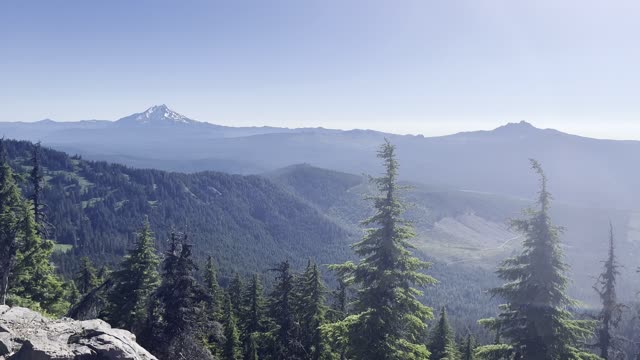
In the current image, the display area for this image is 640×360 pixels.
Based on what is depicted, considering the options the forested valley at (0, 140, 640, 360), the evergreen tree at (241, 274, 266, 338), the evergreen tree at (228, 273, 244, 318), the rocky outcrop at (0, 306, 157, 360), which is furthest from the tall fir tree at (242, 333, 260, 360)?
the rocky outcrop at (0, 306, 157, 360)

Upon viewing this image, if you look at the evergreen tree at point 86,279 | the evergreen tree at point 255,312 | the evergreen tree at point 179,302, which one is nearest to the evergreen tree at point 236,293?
the evergreen tree at point 255,312

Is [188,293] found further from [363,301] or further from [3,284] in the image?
[3,284]

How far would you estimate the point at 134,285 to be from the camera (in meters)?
31.5

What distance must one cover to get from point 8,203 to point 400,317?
32.9m

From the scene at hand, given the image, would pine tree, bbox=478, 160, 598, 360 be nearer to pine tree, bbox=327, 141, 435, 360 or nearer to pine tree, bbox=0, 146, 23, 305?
pine tree, bbox=327, 141, 435, 360

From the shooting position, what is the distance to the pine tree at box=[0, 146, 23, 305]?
32394 mm

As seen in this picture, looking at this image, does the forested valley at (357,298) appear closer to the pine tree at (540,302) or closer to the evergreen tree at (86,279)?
the pine tree at (540,302)

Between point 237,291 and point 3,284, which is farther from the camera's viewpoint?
point 237,291

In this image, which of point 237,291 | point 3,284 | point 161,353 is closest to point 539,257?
point 161,353

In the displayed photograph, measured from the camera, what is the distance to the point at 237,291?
59125 mm

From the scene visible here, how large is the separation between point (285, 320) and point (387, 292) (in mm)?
19145

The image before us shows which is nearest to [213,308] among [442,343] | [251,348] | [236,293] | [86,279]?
[251,348]

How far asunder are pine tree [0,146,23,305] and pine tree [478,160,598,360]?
29140mm

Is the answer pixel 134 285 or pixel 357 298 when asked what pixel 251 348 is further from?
pixel 357 298
